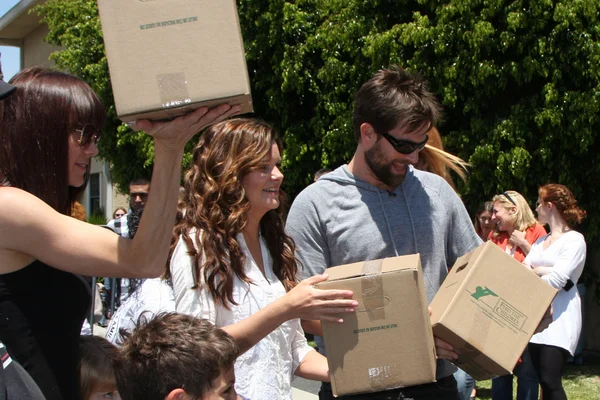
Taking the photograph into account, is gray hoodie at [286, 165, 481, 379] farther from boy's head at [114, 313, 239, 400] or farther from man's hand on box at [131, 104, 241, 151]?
man's hand on box at [131, 104, 241, 151]

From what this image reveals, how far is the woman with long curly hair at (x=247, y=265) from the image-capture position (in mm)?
2459

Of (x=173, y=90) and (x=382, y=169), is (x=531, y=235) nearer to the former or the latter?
(x=382, y=169)

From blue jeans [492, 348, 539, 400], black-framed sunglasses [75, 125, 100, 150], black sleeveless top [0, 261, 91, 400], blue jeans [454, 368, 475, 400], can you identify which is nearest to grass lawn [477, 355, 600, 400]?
blue jeans [492, 348, 539, 400]

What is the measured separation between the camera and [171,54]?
172 cm

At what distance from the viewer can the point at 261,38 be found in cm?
1059

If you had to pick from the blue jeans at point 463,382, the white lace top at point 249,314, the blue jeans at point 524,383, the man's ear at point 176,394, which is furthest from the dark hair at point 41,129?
the blue jeans at point 524,383

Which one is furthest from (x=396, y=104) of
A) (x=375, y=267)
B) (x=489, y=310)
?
(x=489, y=310)

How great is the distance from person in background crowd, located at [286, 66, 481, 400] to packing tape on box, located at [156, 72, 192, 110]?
143 centimetres

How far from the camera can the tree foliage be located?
7527 mm

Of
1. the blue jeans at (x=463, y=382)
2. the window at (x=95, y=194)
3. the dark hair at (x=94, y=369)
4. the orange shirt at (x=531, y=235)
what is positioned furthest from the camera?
the window at (x=95, y=194)

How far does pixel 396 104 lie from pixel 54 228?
167cm

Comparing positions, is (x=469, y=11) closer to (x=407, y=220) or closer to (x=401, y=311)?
(x=407, y=220)

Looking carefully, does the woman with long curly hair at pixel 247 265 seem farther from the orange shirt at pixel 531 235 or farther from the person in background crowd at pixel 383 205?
the orange shirt at pixel 531 235

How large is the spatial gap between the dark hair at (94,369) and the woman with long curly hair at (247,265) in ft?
0.95
